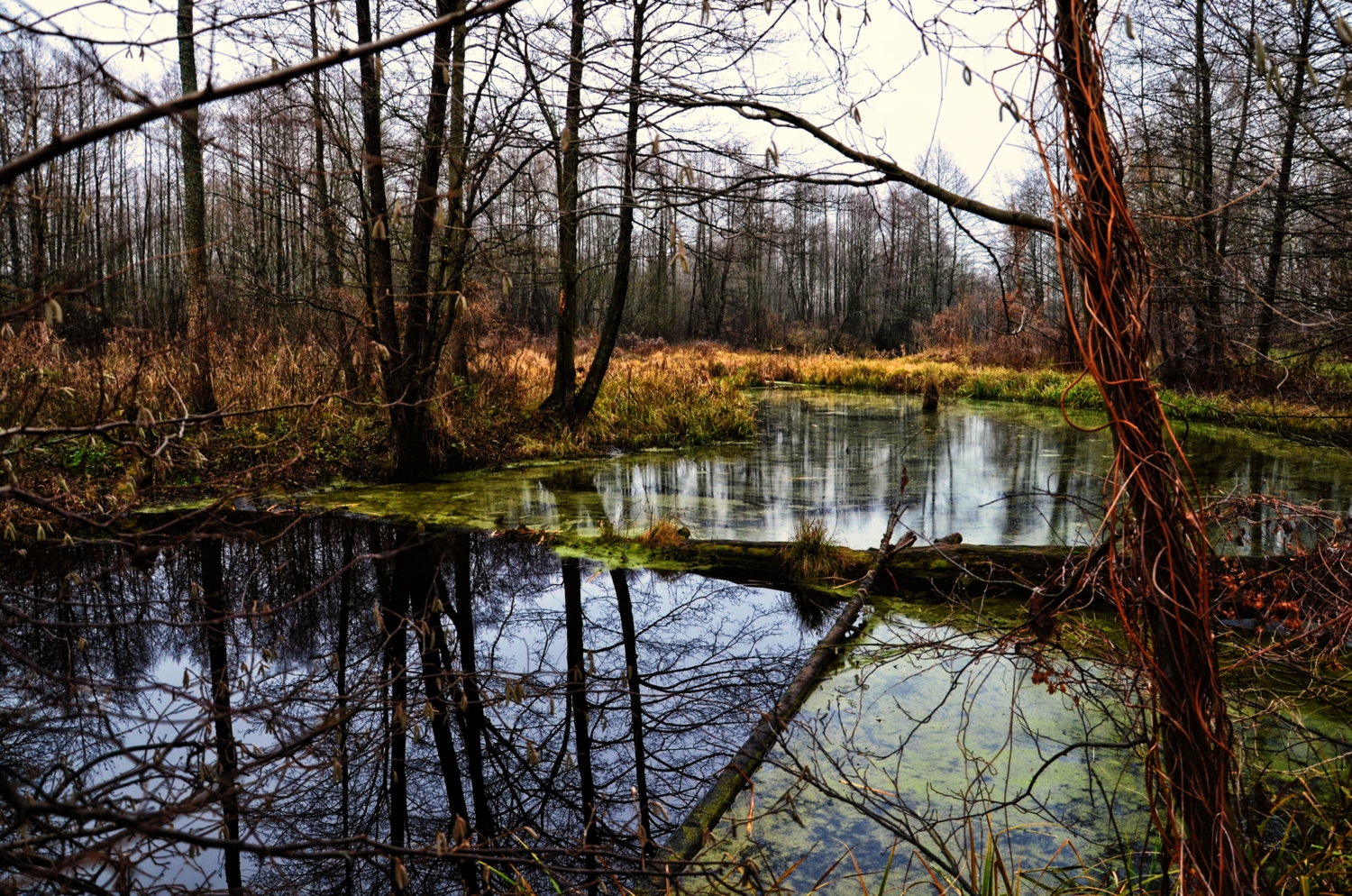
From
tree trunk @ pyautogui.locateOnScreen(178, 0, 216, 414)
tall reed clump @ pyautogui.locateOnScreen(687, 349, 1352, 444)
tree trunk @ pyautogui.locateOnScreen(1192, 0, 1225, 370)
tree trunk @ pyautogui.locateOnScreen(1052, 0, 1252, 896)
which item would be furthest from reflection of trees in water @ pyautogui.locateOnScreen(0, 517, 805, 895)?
tall reed clump @ pyautogui.locateOnScreen(687, 349, 1352, 444)

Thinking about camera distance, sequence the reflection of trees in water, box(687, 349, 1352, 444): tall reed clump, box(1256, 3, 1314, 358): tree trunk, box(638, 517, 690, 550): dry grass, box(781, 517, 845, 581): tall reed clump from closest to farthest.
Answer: the reflection of trees in water < box(1256, 3, 1314, 358): tree trunk < box(781, 517, 845, 581): tall reed clump < box(638, 517, 690, 550): dry grass < box(687, 349, 1352, 444): tall reed clump

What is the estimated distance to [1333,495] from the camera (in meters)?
8.07

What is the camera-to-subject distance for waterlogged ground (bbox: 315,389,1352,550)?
7.41 m

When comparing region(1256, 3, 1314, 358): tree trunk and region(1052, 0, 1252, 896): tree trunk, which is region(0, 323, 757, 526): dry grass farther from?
region(1256, 3, 1314, 358): tree trunk

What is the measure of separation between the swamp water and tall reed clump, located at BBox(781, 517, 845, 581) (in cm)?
27

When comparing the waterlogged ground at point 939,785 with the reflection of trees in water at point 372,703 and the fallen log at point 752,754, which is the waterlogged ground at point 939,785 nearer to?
the fallen log at point 752,754

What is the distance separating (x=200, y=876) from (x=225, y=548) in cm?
461

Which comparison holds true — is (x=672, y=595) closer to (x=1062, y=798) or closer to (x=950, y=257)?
(x=1062, y=798)

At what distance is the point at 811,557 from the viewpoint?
19.1 feet

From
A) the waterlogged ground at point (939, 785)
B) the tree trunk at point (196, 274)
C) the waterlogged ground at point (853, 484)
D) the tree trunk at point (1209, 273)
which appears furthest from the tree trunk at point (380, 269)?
the tree trunk at point (1209, 273)

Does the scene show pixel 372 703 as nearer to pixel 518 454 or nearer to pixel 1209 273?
pixel 1209 273

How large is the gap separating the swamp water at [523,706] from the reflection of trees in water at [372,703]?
0.02m

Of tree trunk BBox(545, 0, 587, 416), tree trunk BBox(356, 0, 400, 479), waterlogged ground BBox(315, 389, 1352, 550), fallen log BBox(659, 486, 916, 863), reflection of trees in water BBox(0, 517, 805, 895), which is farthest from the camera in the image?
tree trunk BBox(545, 0, 587, 416)

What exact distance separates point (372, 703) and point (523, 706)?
1278 millimetres
